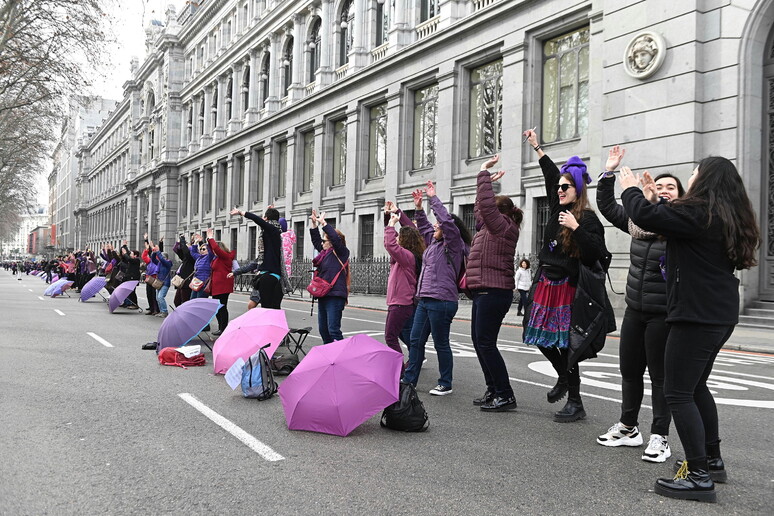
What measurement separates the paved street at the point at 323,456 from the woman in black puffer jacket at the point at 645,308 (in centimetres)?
36

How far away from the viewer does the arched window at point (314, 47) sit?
116 feet

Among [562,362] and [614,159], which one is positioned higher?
[614,159]

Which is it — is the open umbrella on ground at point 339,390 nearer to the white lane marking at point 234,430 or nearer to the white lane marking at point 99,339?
the white lane marking at point 234,430

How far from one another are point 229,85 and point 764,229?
3980 centimetres

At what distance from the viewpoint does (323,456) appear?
4.53 meters

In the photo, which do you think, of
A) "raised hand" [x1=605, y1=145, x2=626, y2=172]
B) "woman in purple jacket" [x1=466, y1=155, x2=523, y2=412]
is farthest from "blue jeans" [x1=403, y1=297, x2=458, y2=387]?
"raised hand" [x1=605, y1=145, x2=626, y2=172]

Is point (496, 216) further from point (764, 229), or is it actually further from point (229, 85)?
point (229, 85)

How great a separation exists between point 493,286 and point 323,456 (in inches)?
87.9

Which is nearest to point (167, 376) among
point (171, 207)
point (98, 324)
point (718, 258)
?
point (718, 258)

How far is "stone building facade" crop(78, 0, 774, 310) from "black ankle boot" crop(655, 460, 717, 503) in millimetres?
12518

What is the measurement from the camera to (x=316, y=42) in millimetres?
35562

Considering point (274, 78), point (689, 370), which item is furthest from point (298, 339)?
point (274, 78)

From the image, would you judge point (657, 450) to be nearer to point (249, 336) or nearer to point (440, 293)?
point (440, 293)

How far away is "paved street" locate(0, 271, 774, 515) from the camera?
364 centimetres
